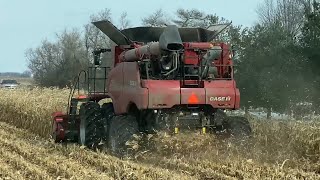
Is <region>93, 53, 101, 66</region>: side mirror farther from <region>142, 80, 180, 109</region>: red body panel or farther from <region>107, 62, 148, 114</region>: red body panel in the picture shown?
<region>142, 80, 180, 109</region>: red body panel

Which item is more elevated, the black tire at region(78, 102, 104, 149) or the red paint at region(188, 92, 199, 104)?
the red paint at region(188, 92, 199, 104)

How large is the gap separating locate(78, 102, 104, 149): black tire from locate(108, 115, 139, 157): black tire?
1.36 meters

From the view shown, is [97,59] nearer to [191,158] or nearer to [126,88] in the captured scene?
[126,88]

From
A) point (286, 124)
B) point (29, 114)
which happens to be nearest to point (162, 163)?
point (286, 124)

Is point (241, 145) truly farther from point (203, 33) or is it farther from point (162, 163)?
point (203, 33)

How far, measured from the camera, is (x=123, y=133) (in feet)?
30.0

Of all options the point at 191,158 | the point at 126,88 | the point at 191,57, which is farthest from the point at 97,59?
the point at 191,158

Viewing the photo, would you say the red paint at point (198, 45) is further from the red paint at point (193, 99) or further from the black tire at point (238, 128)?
the black tire at point (238, 128)

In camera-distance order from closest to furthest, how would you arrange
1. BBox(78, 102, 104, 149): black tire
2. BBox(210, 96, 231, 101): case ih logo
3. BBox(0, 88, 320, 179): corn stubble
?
BBox(0, 88, 320, 179): corn stubble < BBox(210, 96, 231, 101): case ih logo < BBox(78, 102, 104, 149): black tire

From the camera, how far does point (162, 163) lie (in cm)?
851

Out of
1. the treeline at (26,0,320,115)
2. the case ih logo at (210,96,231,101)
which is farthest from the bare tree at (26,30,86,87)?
the case ih logo at (210,96,231,101)

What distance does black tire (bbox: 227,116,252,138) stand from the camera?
9.40 m

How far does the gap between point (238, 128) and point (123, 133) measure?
2.07 m

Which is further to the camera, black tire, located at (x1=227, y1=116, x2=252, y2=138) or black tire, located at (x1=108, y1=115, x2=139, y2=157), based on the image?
black tire, located at (x1=227, y1=116, x2=252, y2=138)
